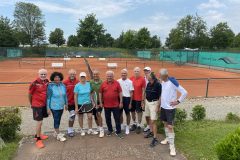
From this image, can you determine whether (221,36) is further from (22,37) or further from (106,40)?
(22,37)

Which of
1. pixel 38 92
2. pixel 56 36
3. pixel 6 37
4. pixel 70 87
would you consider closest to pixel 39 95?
pixel 38 92

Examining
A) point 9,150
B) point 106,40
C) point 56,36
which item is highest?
point 56,36

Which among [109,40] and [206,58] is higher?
[109,40]

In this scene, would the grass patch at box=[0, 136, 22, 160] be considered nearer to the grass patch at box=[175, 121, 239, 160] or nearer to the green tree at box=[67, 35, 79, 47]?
the grass patch at box=[175, 121, 239, 160]

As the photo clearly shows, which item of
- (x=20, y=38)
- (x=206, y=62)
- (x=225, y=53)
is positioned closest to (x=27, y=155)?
(x=225, y=53)

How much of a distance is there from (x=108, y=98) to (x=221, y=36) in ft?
190

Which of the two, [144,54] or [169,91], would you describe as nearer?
[169,91]

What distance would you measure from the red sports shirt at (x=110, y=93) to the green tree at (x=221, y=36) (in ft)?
188

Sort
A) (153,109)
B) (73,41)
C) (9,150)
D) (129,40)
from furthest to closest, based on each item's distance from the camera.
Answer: (73,41) → (129,40) → (153,109) → (9,150)

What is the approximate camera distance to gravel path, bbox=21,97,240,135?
7.71 m

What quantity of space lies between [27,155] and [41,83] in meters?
1.46

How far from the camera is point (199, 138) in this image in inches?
239

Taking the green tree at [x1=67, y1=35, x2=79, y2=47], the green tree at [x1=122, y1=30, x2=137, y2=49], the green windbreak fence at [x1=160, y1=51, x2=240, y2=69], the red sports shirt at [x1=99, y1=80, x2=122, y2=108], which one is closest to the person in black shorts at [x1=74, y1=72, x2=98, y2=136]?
the red sports shirt at [x1=99, y1=80, x2=122, y2=108]

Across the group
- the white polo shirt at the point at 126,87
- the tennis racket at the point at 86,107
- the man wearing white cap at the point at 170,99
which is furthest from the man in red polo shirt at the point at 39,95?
the man wearing white cap at the point at 170,99
